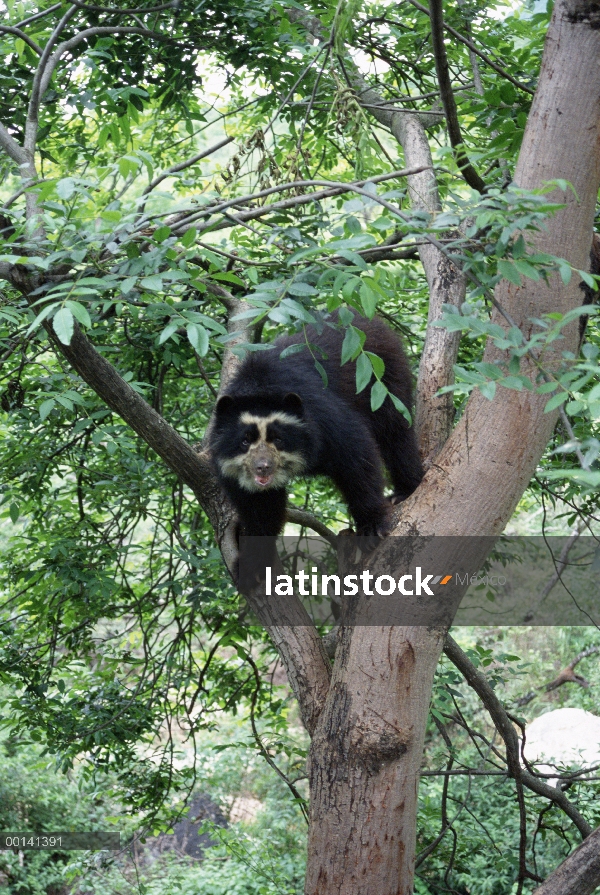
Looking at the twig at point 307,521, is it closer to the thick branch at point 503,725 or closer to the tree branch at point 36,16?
the thick branch at point 503,725

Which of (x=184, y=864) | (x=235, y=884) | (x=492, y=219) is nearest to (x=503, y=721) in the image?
(x=492, y=219)

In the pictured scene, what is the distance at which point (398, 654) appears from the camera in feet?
7.21

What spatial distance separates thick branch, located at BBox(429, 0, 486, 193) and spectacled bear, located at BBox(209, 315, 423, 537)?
2.21 ft

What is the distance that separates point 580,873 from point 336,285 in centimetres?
167

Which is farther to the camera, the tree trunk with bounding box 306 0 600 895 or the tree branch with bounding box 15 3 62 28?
the tree branch with bounding box 15 3 62 28

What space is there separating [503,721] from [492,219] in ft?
A: 6.42

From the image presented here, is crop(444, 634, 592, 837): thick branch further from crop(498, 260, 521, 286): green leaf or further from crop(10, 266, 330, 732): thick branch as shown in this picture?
crop(498, 260, 521, 286): green leaf

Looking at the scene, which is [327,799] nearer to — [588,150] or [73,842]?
[588,150]

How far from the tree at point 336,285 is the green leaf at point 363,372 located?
0.02 metres

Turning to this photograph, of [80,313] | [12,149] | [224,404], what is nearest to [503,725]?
[224,404]

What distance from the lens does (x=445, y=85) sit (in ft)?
6.96

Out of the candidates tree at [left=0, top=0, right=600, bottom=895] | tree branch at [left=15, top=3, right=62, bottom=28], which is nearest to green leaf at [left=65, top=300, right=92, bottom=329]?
tree at [left=0, top=0, right=600, bottom=895]

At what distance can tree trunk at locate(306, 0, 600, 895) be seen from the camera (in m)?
2.11

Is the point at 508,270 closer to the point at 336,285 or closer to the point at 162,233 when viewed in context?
the point at 336,285
